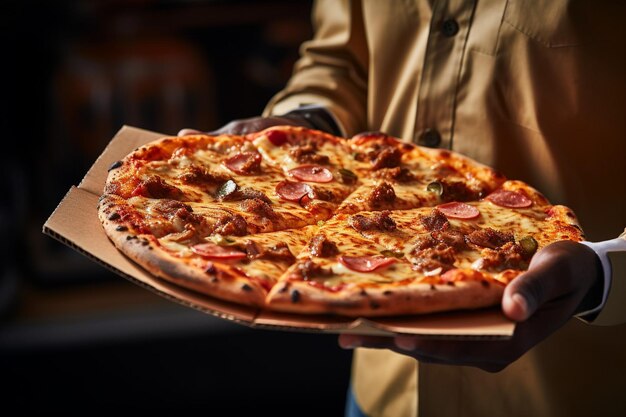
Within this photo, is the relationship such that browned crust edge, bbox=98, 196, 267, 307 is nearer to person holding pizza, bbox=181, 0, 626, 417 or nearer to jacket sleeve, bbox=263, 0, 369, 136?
person holding pizza, bbox=181, 0, 626, 417

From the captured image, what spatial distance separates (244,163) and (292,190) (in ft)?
0.64

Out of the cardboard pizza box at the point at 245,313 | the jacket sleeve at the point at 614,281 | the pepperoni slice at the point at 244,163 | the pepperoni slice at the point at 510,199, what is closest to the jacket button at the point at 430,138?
the pepperoni slice at the point at 510,199

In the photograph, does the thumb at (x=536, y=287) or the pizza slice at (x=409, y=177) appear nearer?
the thumb at (x=536, y=287)

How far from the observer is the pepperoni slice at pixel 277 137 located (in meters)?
2.85

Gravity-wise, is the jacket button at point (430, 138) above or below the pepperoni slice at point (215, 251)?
below

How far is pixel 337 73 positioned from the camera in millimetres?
3186

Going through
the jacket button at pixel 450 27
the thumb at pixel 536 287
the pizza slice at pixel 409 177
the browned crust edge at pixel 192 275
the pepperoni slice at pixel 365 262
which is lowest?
the pizza slice at pixel 409 177

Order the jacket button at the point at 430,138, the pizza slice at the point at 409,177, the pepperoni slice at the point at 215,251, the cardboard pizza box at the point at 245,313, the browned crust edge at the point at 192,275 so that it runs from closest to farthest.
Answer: the cardboard pizza box at the point at 245,313
the browned crust edge at the point at 192,275
the pepperoni slice at the point at 215,251
the pizza slice at the point at 409,177
the jacket button at the point at 430,138

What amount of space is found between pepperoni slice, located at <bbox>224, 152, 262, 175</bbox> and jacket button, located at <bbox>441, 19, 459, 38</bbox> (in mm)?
651

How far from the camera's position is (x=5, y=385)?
176 inches

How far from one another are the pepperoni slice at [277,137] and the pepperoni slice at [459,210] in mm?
566

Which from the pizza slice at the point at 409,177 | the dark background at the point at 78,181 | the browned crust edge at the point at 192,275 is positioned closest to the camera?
the browned crust edge at the point at 192,275

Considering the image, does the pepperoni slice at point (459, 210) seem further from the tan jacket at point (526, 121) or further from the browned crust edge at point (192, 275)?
the browned crust edge at point (192, 275)

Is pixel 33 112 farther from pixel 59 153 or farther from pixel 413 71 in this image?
pixel 413 71
